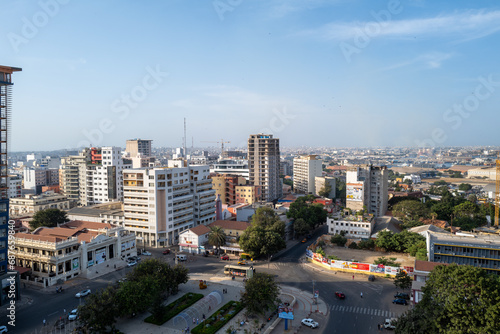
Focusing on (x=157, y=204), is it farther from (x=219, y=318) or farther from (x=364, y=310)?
(x=364, y=310)

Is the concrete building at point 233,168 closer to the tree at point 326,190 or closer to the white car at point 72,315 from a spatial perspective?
the tree at point 326,190

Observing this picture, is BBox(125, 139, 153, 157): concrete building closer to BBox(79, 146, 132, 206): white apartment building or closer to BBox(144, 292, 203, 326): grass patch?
BBox(79, 146, 132, 206): white apartment building

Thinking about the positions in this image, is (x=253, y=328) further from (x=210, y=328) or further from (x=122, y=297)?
(x=122, y=297)

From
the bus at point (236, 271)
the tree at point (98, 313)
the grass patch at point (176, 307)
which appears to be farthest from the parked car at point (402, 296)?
the tree at point (98, 313)

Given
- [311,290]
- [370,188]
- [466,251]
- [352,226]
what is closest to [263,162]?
[370,188]

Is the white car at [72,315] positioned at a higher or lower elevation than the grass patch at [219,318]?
higher

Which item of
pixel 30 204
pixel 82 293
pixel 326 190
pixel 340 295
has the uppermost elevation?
pixel 30 204
